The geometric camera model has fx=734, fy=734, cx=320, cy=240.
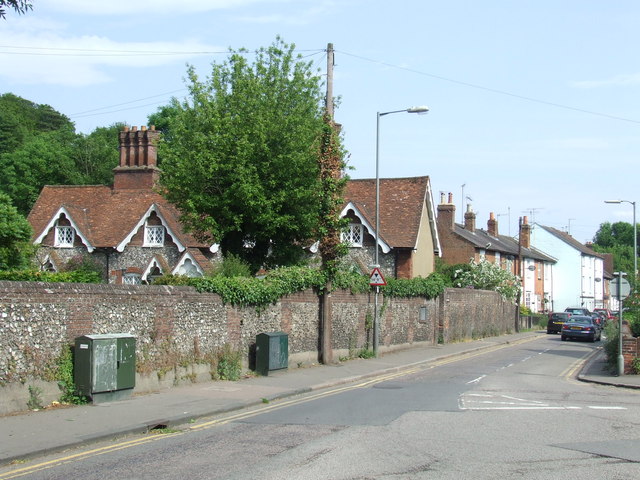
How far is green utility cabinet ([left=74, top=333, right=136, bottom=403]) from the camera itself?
13547 millimetres

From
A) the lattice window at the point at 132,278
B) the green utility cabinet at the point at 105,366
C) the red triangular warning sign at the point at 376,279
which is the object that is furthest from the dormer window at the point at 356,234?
the green utility cabinet at the point at 105,366

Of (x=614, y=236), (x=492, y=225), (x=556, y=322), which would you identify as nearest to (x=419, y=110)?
(x=556, y=322)

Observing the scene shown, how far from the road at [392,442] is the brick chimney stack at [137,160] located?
2596cm

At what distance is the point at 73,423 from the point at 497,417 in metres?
7.23

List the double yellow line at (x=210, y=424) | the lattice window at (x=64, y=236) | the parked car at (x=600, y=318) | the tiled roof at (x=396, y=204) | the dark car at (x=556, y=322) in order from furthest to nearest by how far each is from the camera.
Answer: the dark car at (x=556, y=322), the parked car at (x=600, y=318), the tiled roof at (x=396, y=204), the lattice window at (x=64, y=236), the double yellow line at (x=210, y=424)

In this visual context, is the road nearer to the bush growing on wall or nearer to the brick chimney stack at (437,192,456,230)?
the bush growing on wall

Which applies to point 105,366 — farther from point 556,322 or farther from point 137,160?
point 556,322

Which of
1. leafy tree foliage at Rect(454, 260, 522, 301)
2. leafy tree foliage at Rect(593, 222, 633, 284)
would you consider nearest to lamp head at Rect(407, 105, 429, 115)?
leafy tree foliage at Rect(454, 260, 522, 301)

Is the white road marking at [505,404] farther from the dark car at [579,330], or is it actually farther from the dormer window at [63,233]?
the dark car at [579,330]

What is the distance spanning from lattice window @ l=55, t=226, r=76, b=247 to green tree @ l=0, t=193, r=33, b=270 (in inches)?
429

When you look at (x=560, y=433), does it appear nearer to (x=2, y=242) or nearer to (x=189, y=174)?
(x=189, y=174)

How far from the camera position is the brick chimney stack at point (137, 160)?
39.6 metres

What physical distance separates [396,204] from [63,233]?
17.9 metres

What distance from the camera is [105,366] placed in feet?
45.3
